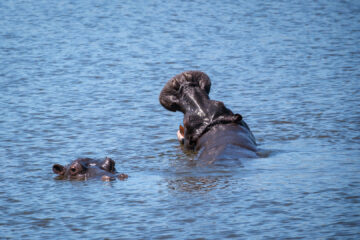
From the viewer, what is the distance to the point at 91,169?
9.06 meters

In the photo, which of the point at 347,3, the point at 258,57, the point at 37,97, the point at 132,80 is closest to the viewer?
the point at 37,97

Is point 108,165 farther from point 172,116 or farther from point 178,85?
point 172,116

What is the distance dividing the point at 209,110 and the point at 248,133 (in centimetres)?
75

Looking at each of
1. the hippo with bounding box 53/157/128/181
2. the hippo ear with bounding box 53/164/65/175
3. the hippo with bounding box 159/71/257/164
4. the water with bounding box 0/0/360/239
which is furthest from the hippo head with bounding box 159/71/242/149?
the hippo ear with bounding box 53/164/65/175

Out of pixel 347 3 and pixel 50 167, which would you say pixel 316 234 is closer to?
pixel 50 167

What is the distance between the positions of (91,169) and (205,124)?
2.35 m

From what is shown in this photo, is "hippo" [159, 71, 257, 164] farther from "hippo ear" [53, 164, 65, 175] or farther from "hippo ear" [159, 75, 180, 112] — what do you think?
"hippo ear" [53, 164, 65, 175]

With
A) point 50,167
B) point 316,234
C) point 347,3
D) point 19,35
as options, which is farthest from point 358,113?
point 347,3

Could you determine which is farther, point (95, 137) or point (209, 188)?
point (95, 137)

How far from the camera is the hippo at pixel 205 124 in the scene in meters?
9.84

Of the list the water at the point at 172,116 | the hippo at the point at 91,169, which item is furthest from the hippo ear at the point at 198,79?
the hippo at the point at 91,169

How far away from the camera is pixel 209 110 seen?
10.8 meters

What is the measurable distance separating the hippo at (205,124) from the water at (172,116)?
290 millimetres

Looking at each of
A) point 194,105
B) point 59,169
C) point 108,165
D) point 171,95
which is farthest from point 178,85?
point 59,169
